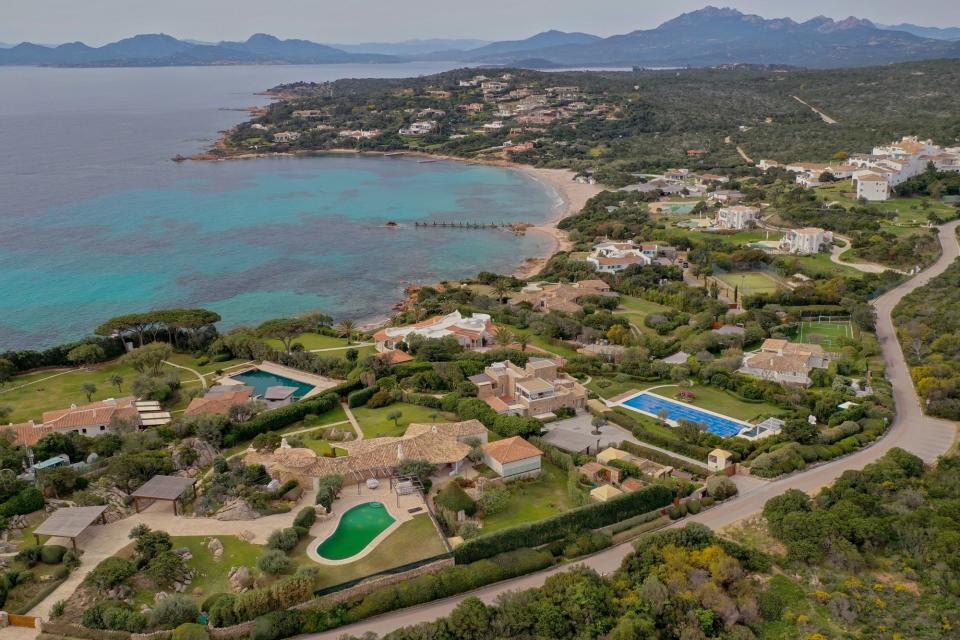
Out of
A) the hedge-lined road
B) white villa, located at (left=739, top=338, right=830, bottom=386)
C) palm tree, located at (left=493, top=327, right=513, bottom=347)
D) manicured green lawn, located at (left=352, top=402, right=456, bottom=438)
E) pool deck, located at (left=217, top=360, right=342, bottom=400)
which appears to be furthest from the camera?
palm tree, located at (left=493, top=327, right=513, bottom=347)

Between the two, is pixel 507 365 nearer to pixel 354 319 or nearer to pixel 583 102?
pixel 354 319

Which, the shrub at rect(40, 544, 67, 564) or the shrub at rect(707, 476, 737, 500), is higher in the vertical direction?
the shrub at rect(40, 544, 67, 564)

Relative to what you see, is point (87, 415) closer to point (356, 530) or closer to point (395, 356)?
point (395, 356)

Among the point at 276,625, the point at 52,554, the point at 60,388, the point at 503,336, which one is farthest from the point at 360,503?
the point at 60,388

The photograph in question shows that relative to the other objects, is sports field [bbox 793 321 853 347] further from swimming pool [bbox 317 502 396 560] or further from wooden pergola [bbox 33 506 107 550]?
wooden pergola [bbox 33 506 107 550]

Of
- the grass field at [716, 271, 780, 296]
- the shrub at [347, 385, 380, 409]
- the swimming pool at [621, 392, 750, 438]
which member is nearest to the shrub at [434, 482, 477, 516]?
the shrub at [347, 385, 380, 409]

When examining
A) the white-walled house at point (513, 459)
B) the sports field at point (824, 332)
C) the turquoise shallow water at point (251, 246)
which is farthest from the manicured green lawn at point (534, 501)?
the turquoise shallow water at point (251, 246)

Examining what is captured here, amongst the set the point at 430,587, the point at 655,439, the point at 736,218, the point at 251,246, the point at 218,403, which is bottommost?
the point at 251,246
